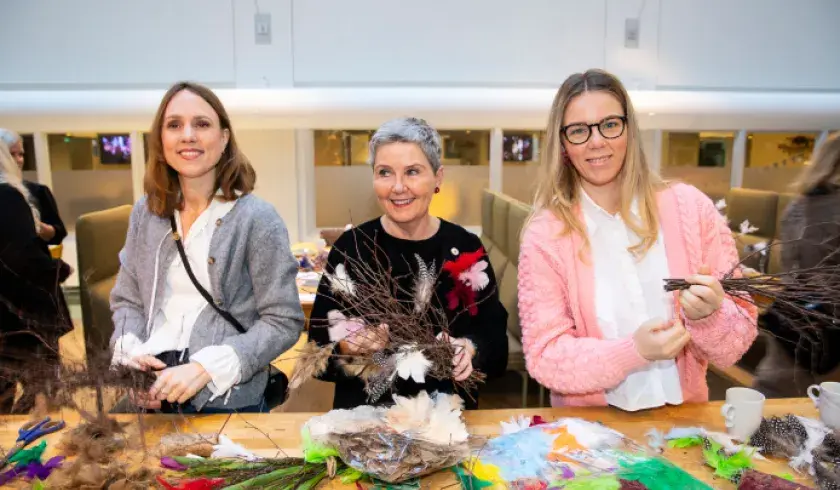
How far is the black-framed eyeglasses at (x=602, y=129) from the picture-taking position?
159 centimetres

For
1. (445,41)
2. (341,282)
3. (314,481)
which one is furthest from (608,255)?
(445,41)

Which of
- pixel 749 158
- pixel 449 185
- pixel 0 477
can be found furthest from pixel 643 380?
pixel 749 158

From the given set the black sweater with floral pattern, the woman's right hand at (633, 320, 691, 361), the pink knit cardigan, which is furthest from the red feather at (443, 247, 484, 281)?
the woman's right hand at (633, 320, 691, 361)

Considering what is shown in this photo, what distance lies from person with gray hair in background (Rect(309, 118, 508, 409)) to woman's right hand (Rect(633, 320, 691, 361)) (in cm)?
42

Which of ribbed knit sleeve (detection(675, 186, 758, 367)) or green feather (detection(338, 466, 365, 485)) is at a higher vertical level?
ribbed knit sleeve (detection(675, 186, 758, 367))

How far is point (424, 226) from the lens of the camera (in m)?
1.76

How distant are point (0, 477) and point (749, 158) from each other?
727cm

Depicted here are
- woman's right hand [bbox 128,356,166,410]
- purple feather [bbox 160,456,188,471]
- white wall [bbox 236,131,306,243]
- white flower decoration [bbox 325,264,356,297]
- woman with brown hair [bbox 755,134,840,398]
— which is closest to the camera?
purple feather [bbox 160,456,188,471]

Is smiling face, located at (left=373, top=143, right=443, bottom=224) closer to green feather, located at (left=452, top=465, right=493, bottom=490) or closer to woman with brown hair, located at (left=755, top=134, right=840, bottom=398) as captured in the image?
green feather, located at (left=452, top=465, right=493, bottom=490)

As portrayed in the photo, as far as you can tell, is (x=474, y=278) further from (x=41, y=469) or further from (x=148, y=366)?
(x=41, y=469)

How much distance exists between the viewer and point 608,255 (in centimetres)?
165

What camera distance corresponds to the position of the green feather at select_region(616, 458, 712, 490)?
1.09 meters

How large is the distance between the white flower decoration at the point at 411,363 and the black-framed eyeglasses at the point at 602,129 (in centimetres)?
74

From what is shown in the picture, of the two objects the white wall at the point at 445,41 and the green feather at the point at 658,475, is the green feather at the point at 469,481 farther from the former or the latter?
the white wall at the point at 445,41
